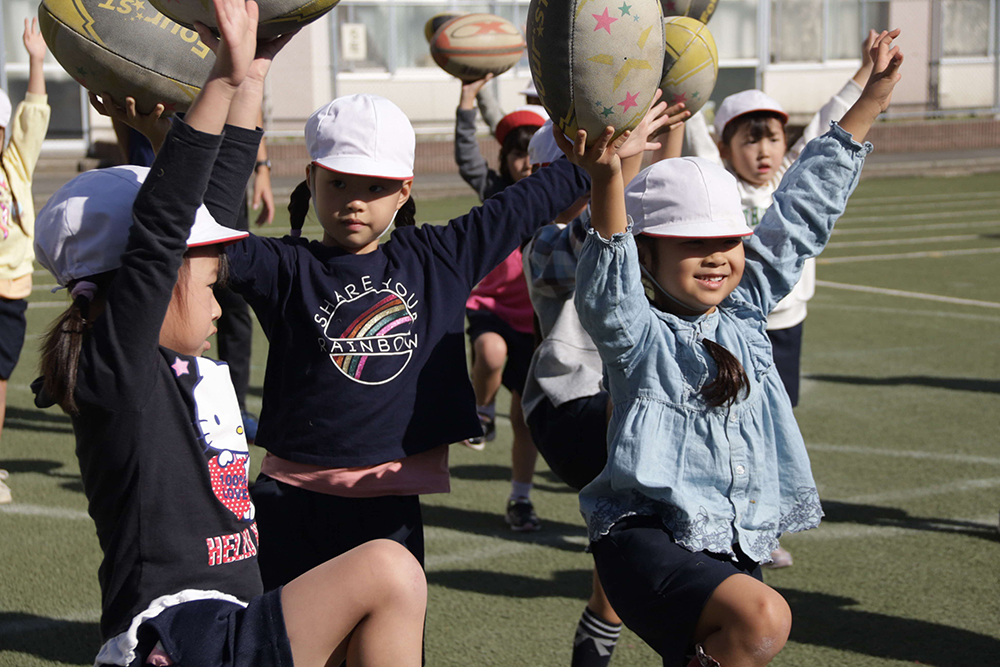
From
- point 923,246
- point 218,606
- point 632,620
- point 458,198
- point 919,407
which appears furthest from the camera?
point 458,198

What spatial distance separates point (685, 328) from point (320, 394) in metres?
1.01

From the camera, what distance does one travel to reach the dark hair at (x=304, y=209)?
3.58m

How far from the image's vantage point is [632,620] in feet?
9.64

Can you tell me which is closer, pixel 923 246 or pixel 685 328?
pixel 685 328

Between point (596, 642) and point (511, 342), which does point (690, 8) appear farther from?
point (596, 642)

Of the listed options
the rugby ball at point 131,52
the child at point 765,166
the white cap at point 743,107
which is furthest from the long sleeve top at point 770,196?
the rugby ball at point 131,52

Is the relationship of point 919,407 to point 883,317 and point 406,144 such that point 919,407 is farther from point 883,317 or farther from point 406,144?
point 406,144

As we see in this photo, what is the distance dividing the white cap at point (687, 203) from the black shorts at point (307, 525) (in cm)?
106

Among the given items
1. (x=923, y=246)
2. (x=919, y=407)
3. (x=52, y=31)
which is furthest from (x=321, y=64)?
(x=52, y=31)

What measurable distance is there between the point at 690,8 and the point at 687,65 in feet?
2.70

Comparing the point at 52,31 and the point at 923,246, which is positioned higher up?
the point at 52,31

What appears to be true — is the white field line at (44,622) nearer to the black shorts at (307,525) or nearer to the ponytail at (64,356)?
the black shorts at (307,525)

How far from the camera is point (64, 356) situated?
7.74 feet

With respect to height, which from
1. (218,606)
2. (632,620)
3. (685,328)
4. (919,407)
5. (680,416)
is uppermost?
(685,328)
